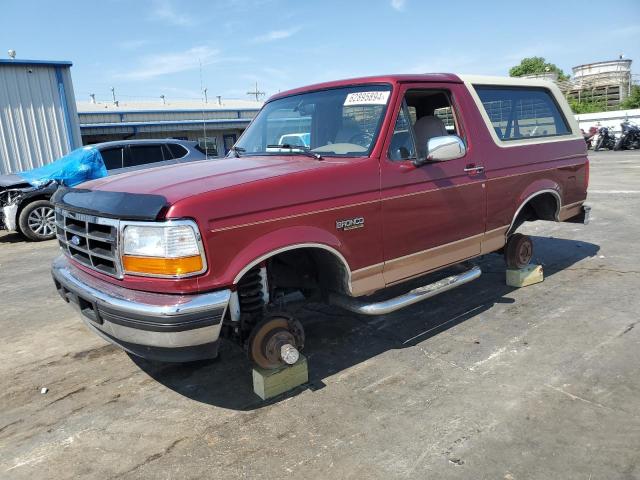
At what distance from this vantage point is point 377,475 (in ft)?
8.02

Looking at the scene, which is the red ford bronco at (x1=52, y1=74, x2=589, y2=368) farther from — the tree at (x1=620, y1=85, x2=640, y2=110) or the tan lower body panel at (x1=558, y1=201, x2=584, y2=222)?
→ the tree at (x1=620, y1=85, x2=640, y2=110)

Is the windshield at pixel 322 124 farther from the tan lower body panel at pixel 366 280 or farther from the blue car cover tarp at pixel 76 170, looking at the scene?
the blue car cover tarp at pixel 76 170

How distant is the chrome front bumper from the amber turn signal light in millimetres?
133

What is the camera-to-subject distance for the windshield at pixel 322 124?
12.0ft

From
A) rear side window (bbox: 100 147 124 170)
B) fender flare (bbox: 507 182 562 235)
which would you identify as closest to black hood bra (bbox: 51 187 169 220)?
fender flare (bbox: 507 182 562 235)

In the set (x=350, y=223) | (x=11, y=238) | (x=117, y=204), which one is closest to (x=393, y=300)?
(x=350, y=223)

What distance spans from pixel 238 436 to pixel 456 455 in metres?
1.23

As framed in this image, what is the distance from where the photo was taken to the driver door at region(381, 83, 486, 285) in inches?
140

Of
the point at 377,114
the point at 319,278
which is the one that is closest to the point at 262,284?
the point at 319,278

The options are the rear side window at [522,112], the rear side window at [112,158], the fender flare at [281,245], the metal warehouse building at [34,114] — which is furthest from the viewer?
the metal warehouse building at [34,114]

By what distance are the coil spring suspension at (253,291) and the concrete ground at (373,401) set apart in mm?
622

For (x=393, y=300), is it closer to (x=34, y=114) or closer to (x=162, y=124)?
(x=34, y=114)

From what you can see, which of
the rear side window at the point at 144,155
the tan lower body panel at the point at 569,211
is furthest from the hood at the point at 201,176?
the rear side window at the point at 144,155

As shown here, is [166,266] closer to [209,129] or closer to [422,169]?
[422,169]
